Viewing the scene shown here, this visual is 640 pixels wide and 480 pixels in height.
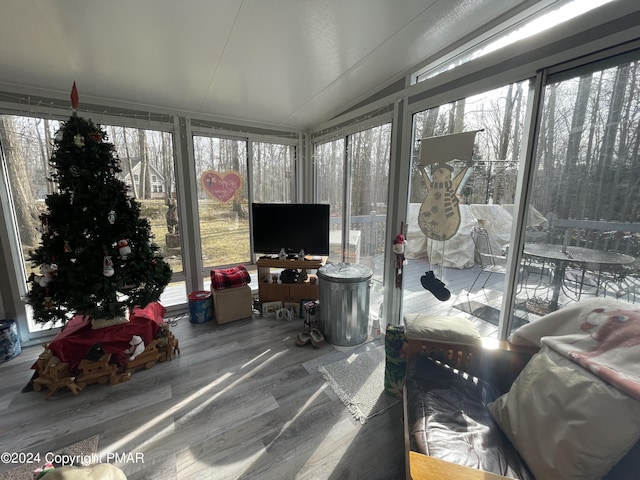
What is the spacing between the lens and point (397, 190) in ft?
7.52

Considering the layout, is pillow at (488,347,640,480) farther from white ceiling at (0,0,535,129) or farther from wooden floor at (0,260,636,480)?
white ceiling at (0,0,535,129)

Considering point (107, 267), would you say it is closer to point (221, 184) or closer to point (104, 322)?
point (104, 322)

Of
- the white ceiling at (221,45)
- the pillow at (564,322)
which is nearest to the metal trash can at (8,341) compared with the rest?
the white ceiling at (221,45)

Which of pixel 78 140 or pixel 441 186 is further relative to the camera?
pixel 441 186

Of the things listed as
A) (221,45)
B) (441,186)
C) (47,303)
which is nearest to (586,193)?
(441,186)

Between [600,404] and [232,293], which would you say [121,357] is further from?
[600,404]

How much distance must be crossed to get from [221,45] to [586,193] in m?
2.30

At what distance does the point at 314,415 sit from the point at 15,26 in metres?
2.90

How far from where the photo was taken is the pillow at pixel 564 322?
43.7 inches

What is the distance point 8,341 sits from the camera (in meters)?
2.17

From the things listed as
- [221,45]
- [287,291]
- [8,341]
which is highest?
[221,45]

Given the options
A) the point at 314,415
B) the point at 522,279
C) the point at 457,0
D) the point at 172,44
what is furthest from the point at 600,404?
the point at 172,44

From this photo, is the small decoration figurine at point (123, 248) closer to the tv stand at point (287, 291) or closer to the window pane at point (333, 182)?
the tv stand at point (287, 291)

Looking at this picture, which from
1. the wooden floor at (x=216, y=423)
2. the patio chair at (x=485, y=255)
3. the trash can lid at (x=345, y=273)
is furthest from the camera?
the trash can lid at (x=345, y=273)
